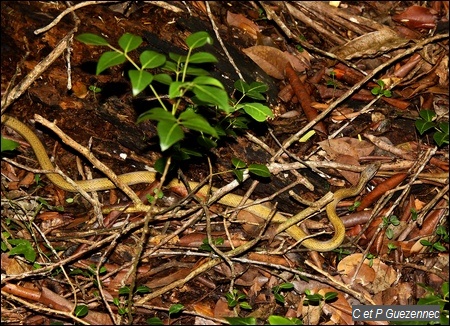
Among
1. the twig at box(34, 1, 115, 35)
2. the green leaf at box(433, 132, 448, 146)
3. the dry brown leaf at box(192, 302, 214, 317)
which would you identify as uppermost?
the twig at box(34, 1, 115, 35)

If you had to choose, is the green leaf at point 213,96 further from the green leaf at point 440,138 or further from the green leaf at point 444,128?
the green leaf at point 444,128

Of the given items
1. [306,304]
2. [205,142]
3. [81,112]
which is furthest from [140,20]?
[306,304]

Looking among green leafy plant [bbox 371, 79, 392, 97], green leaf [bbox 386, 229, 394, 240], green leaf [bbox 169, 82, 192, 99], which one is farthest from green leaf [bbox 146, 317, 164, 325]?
green leafy plant [bbox 371, 79, 392, 97]

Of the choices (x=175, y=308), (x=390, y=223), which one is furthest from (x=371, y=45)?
(x=175, y=308)

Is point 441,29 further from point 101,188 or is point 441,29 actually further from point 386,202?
point 101,188

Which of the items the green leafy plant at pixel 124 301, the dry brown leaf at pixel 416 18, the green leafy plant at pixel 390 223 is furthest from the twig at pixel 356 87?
the green leafy plant at pixel 124 301

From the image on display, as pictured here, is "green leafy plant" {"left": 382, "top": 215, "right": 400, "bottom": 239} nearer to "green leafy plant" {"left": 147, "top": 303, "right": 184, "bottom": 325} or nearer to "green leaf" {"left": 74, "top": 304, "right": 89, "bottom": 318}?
"green leafy plant" {"left": 147, "top": 303, "right": 184, "bottom": 325}

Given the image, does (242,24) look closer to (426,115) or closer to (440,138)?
(426,115)
